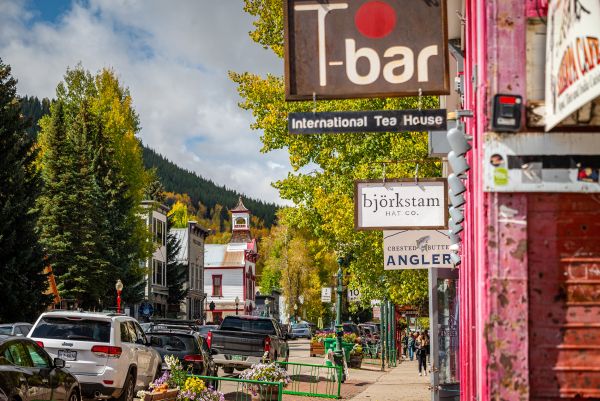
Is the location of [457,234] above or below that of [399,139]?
below

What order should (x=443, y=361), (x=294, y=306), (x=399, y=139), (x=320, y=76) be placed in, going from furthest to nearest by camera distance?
(x=294, y=306), (x=399, y=139), (x=443, y=361), (x=320, y=76)

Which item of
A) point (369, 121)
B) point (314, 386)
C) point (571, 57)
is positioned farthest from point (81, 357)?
point (571, 57)

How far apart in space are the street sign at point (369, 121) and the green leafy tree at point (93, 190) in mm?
41141

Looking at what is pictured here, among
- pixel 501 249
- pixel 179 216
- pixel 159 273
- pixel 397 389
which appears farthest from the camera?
pixel 179 216

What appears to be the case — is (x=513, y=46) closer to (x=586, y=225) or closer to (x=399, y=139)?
(x=586, y=225)

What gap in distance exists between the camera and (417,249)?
58.9ft

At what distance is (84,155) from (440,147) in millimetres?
41802

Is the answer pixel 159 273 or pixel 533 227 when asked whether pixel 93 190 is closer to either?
pixel 159 273

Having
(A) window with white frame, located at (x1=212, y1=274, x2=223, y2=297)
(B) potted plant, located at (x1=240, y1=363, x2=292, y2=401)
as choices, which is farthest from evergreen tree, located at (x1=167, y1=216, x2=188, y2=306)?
(B) potted plant, located at (x1=240, y1=363, x2=292, y2=401)

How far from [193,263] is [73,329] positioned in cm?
8724

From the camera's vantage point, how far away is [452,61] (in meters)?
17.7

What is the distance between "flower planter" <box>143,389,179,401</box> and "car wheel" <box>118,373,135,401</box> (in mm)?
3122

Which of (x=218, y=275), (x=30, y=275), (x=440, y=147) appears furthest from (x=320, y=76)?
(x=218, y=275)

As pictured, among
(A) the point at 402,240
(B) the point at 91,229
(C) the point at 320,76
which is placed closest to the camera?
(C) the point at 320,76
